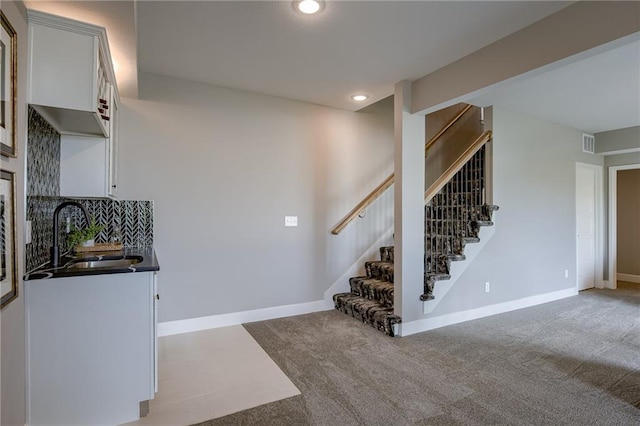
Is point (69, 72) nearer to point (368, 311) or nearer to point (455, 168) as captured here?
point (368, 311)

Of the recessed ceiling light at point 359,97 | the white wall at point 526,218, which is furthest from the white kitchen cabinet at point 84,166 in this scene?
the white wall at point 526,218

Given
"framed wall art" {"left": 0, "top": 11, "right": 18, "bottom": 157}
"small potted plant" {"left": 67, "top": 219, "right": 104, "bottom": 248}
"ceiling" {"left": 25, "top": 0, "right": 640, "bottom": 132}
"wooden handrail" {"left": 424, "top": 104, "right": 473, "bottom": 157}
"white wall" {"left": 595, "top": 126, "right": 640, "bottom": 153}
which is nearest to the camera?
"framed wall art" {"left": 0, "top": 11, "right": 18, "bottom": 157}

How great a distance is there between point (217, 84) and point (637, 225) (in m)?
7.78

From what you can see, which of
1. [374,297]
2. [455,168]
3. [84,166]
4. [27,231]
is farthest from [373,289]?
[27,231]

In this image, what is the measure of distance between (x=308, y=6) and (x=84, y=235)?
2533 millimetres

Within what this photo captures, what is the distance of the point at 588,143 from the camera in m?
5.49

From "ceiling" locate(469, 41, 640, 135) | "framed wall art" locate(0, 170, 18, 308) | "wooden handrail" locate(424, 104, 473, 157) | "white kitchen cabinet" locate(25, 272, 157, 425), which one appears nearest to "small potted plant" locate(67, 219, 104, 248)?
"white kitchen cabinet" locate(25, 272, 157, 425)

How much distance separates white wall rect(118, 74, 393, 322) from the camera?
3.36 m

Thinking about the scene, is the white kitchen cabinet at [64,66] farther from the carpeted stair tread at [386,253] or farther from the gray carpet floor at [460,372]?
the carpeted stair tread at [386,253]

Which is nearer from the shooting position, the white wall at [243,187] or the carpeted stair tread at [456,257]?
the white wall at [243,187]

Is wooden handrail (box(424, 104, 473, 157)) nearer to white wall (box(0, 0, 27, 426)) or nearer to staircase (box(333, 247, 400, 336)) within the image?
staircase (box(333, 247, 400, 336))

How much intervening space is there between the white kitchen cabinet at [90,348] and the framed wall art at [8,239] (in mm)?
210

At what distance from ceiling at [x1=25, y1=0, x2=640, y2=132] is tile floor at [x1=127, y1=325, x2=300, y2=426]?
7.92ft

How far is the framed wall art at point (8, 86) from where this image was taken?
147cm
